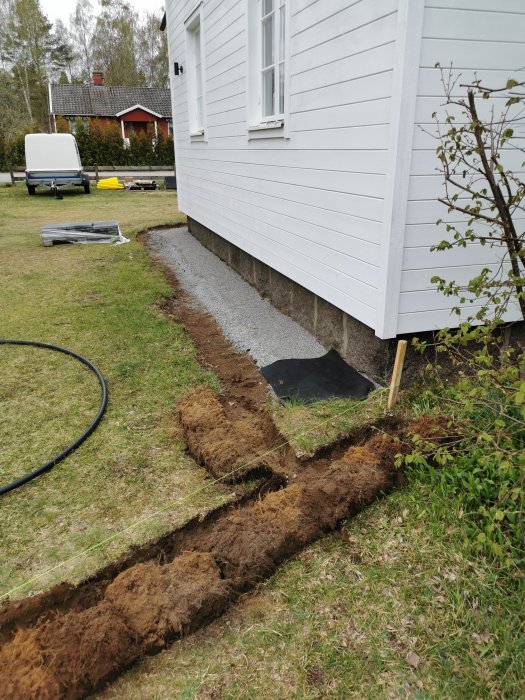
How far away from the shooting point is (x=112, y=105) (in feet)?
111

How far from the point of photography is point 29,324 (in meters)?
4.87

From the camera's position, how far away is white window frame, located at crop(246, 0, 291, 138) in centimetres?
410

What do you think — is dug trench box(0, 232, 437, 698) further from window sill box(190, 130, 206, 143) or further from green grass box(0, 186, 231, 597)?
window sill box(190, 130, 206, 143)

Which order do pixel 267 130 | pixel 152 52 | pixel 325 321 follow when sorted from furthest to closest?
pixel 152 52 < pixel 267 130 < pixel 325 321

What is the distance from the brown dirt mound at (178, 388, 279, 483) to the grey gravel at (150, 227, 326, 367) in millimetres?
826

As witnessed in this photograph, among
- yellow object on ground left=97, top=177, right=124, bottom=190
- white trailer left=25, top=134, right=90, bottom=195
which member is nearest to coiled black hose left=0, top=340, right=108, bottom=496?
white trailer left=25, top=134, right=90, bottom=195

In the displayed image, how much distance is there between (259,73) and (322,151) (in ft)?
6.23

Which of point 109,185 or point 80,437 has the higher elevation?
point 109,185

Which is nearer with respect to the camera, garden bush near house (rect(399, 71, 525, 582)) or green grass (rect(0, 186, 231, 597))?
garden bush near house (rect(399, 71, 525, 582))

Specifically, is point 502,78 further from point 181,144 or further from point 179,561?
point 181,144

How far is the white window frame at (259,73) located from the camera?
4.10 metres

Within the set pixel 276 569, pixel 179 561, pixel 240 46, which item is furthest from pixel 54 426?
pixel 240 46

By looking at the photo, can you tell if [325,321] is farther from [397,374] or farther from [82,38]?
[82,38]

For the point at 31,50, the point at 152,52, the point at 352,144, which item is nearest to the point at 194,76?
the point at 352,144
